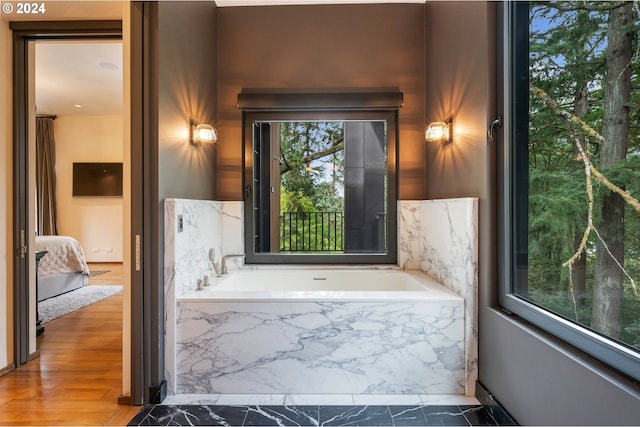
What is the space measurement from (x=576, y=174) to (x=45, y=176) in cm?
772

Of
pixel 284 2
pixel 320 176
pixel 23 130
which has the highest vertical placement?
pixel 284 2

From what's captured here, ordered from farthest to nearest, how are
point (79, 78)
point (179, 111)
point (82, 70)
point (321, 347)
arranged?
point (79, 78) < point (82, 70) < point (179, 111) < point (321, 347)

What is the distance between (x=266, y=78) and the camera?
2799 mm

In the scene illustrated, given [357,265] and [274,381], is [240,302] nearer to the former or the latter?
[274,381]

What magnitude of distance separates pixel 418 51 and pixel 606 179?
6.96 feet

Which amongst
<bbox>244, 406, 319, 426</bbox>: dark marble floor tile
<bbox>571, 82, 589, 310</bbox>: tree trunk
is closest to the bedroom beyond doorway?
<bbox>244, 406, 319, 426</bbox>: dark marble floor tile

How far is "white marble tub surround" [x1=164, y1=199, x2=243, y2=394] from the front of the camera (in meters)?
1.83

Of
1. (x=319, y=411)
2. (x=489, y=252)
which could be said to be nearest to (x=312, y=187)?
(x=489, y=252)

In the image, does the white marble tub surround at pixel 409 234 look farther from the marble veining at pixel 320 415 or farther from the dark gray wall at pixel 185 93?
the dark gray wall at pixel 185 93

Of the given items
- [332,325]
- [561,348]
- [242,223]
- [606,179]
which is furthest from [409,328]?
[242,223]

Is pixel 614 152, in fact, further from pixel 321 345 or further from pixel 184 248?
pixel 184 248

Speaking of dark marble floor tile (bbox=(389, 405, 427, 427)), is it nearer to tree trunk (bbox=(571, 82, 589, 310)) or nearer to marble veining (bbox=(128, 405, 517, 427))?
marble veining (bbox=(128, 405, 517, 427))

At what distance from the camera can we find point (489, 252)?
5.67ft

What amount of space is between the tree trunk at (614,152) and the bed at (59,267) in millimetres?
4766
